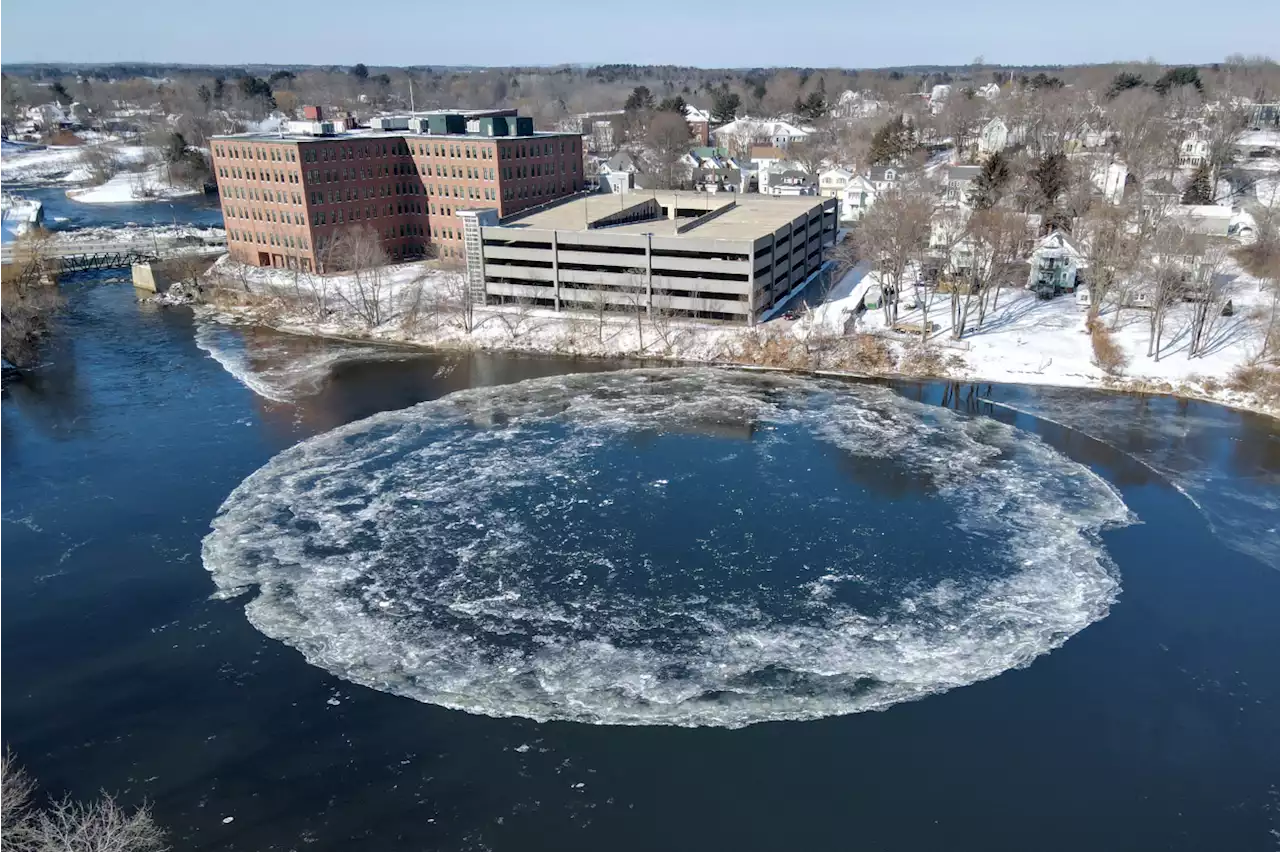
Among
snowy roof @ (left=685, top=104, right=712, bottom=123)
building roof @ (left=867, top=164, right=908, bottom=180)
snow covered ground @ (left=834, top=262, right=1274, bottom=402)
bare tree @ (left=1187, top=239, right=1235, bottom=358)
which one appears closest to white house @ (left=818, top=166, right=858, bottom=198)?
building roof @ (left=867, top=164, right=908, bottom=180)

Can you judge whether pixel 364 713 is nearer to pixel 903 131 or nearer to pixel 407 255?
pixel 407 255

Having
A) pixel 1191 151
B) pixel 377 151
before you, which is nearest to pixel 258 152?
pixel 377 151

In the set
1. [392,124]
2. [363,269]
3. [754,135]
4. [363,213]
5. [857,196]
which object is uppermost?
[392,124]

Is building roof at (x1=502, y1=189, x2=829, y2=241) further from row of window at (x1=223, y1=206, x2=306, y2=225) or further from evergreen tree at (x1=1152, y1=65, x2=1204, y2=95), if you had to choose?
evergreen tree at (x1=1152, y1=65, x2=1204, y2=95)

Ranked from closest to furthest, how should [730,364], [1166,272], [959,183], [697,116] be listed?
1. [1166,272]
2. [730,364]
3. [959,183]
4. [697,116]

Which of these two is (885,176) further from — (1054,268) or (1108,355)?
(1108,355)

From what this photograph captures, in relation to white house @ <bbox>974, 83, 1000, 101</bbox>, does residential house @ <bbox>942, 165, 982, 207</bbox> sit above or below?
below

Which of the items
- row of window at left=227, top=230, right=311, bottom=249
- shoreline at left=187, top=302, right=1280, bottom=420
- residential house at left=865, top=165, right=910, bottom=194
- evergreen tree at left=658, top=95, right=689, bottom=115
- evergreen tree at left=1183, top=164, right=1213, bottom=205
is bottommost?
shoreline at left=187, top=302, right=1280, bottom=420
